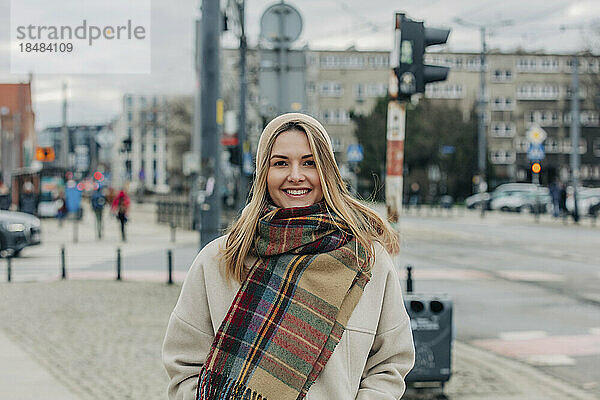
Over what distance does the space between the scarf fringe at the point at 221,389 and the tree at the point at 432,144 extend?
63.3 metres

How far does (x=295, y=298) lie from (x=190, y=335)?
36 centimetres

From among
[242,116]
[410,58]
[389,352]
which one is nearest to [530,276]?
[410,58]

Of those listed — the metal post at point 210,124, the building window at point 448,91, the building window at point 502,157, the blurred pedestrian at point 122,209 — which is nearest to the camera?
the metal post at point 210,124

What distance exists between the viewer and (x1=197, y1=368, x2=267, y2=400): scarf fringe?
99.2 inches

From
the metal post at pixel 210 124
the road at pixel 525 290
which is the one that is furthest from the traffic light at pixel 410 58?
the metal post at pixel 210 124

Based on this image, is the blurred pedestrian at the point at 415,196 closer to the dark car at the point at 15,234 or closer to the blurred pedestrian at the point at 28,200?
the blurred pedestrian at the point at 28,200

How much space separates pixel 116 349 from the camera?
8.80 m

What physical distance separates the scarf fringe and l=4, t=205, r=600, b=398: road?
6.67 ft

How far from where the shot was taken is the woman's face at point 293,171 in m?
2.69

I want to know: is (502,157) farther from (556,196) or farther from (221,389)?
(221,389)

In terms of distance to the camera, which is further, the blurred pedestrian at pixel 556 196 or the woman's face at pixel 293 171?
the blurred pedestrian at pixel 556 196

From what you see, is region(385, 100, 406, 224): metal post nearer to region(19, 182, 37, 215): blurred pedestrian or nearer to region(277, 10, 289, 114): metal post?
region(277, 10, 289, 114): metal post

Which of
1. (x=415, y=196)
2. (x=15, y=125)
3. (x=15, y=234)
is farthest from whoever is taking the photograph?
(x=15, y=125)

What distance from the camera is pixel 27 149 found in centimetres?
9319
